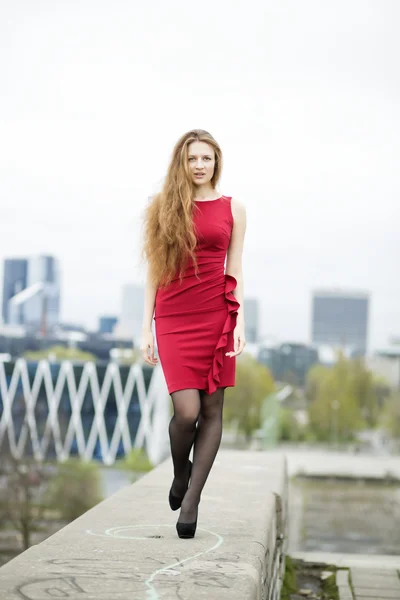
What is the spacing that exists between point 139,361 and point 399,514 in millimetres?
37816

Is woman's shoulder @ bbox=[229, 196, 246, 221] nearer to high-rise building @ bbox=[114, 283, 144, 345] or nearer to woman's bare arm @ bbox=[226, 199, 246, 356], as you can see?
woman's bare arm @ bbox=[226, 199, 246, 356]

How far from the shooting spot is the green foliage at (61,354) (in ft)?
250

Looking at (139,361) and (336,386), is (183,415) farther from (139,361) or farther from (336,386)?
(139,361)

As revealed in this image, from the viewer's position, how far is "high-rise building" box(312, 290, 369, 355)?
137 metres

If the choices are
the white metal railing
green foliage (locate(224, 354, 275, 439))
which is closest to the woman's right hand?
green foliage (locate(224, 354, 275, 439))

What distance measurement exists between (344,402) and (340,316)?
76720 mm

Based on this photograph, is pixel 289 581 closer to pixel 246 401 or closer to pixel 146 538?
pixel 146 538

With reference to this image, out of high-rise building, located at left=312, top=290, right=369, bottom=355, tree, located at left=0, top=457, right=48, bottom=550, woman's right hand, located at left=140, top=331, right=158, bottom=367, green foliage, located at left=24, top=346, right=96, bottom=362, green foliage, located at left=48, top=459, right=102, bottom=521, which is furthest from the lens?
high-rise building, located at left=312, top=290, right=369, bottom=355

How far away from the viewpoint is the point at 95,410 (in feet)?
230

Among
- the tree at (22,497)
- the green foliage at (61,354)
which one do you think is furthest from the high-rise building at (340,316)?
the tree at (22,497)

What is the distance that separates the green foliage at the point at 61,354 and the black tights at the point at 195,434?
71620mm

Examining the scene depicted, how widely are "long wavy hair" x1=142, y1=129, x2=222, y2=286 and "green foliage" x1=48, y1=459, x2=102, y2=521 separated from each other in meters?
34.7

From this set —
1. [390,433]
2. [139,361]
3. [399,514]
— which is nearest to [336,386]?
[390,433]

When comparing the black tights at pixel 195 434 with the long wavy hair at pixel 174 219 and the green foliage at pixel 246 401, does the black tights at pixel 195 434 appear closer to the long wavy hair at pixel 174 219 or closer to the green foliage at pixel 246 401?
the long wavy hair at pixel 174 219
